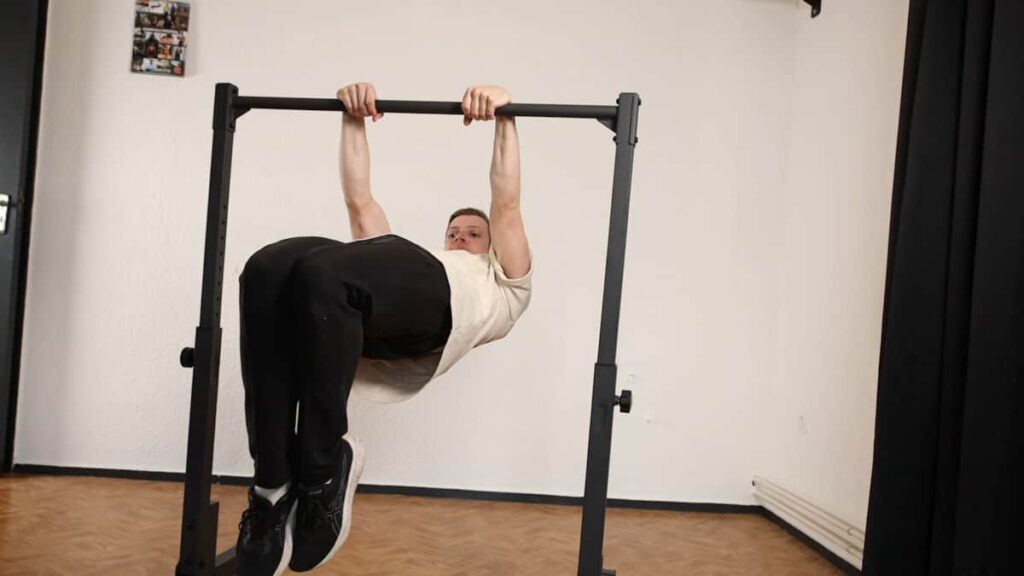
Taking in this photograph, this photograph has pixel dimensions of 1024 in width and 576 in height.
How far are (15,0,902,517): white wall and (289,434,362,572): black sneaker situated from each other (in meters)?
2.00

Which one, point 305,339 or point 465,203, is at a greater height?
point 465,203

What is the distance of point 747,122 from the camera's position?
375 centimetres

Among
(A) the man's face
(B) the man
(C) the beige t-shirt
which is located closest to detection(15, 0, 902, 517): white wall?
(A) the man's face

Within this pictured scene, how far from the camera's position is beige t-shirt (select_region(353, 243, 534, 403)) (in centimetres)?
190

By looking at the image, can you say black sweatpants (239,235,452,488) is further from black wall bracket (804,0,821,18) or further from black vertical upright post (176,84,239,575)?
black wall bracket (804,0,821,18)

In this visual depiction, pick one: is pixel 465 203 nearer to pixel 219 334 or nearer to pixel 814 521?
pixel 219 334

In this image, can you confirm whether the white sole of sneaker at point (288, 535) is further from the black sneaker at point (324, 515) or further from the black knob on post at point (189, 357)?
the black knob on post at point (189, 357)

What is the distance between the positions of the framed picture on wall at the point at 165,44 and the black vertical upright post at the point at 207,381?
1842mm

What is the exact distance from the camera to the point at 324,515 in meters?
1.61

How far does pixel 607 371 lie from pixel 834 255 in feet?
5.81

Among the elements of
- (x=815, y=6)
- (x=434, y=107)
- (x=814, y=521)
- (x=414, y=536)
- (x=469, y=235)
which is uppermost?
(x=815, y=6)

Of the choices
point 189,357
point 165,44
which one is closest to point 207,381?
point 189,357

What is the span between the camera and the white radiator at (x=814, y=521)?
9.16ft

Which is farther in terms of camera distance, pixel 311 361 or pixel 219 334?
pixel 219 334
